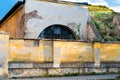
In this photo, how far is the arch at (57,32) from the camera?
2588 centimetres

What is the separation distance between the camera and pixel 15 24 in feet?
91.2

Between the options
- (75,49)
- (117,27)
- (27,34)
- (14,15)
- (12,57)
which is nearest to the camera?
(12,57)

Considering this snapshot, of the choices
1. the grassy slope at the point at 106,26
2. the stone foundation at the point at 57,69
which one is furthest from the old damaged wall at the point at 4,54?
the grassy slope at the point at 106,26

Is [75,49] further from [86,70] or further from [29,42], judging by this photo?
[29,42]

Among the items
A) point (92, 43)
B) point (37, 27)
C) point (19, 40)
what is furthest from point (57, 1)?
point (19, 40)

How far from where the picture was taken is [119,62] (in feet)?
70.3

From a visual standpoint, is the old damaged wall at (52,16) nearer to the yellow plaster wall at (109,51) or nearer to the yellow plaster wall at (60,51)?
the yellow plaster wall at (60,51)

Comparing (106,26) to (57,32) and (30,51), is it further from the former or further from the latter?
(30,51)

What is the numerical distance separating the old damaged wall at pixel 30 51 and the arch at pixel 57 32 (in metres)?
6.72

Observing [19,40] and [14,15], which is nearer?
[19,40]

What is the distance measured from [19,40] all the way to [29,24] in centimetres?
663

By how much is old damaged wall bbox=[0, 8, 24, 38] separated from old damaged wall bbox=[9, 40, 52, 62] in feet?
23.7

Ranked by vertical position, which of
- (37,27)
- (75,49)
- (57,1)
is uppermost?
(57,1)

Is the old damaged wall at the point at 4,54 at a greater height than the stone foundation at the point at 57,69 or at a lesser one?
greater
